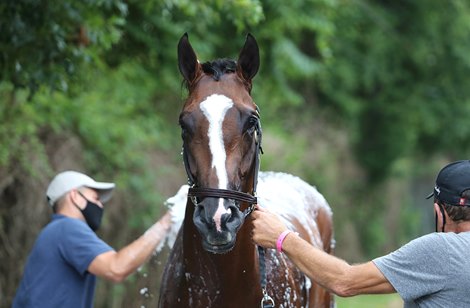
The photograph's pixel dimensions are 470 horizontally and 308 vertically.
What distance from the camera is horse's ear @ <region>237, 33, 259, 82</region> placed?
462 centimetres

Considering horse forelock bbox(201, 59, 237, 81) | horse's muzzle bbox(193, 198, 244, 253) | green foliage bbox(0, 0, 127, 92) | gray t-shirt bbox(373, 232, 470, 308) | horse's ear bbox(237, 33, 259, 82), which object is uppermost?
green foliage bbox(0, 0, 127, 92)

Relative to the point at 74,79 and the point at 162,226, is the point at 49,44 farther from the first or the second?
the point at 162,226

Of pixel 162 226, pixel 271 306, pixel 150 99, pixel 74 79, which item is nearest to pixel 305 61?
pixel 150 99

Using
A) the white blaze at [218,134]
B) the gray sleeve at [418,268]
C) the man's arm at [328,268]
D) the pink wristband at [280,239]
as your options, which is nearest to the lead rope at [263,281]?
the man's arm at [328,268]

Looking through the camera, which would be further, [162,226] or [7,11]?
[7,11]

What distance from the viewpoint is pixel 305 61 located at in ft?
42.1

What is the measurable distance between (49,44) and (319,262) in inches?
140

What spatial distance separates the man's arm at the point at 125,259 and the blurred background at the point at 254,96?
397 millimetres

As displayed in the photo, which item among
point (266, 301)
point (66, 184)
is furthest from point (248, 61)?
point (66, 184)

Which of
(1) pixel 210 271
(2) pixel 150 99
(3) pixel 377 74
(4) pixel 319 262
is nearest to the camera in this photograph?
(4) pixel 319 262

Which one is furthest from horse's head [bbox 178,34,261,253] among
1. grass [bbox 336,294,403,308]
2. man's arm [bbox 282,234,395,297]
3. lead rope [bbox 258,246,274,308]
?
grass [bbox 336,294,403,308]

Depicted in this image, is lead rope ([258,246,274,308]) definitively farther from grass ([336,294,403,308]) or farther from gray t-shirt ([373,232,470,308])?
grass ([336,294,403,308])

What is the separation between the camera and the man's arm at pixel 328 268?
13.3ft

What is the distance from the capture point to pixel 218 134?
4.24 m
